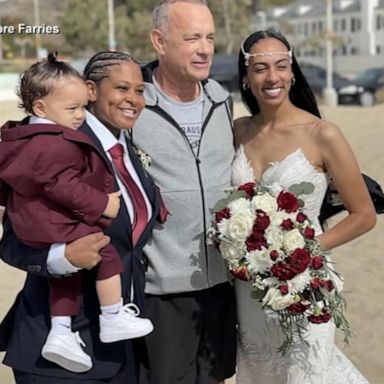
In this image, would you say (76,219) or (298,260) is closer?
Answer: (76,219)

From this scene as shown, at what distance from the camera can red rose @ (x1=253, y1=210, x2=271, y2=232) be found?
345 cm

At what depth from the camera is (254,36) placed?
3859 millimetres

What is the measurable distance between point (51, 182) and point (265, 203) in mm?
1111

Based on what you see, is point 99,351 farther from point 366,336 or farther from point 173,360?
point 366,336

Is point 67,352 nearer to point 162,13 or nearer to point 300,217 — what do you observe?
point 300,217

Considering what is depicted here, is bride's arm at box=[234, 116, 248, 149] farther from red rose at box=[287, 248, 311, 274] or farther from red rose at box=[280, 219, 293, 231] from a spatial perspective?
red rose at box=[287, 248, 311, 274]

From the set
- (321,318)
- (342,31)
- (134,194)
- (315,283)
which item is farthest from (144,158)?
(342,31)

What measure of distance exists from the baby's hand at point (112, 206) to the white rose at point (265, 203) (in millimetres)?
812

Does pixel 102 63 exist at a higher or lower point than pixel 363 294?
higher

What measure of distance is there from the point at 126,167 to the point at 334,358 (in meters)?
1.85

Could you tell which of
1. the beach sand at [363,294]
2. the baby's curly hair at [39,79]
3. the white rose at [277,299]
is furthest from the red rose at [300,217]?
the beach sand at [363,294]

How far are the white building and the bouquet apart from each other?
5681cm

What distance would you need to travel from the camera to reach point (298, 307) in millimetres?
3494

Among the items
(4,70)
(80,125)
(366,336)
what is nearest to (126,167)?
(80,125)
